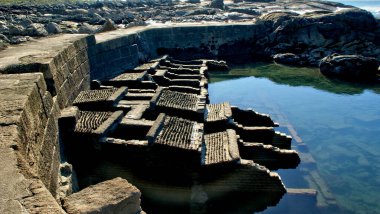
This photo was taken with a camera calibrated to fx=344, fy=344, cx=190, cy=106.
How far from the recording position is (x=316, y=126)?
16.6 meters

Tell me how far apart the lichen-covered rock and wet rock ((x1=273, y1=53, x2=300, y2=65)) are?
24.7 metres

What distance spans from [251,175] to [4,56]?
8426 millimetres

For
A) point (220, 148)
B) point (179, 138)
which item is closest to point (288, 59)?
point (220, 148)

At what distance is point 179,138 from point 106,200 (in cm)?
532

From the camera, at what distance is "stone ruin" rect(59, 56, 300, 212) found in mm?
9758

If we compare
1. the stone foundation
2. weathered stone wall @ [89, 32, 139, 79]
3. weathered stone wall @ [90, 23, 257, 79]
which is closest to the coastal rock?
weathered stone wall @ [90, 23, 257, 79]

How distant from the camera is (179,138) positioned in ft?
32.6

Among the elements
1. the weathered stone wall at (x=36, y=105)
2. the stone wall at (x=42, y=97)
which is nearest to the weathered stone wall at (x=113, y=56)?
the stone wall at (x=42, y=97)

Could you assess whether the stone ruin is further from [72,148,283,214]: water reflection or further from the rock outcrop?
the rock outcrop

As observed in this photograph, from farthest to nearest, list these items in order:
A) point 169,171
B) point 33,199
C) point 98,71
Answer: point 98,71
point 169,171
point 33,199

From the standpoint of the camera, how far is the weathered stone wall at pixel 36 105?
4490mm

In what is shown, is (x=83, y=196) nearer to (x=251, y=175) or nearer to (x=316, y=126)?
(x=251, y=175)

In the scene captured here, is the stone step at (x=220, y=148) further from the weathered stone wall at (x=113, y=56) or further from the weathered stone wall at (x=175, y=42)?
the weathered stone wall at (x=175, y=42)

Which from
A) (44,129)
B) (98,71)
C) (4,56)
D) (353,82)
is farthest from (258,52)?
(44,129)
